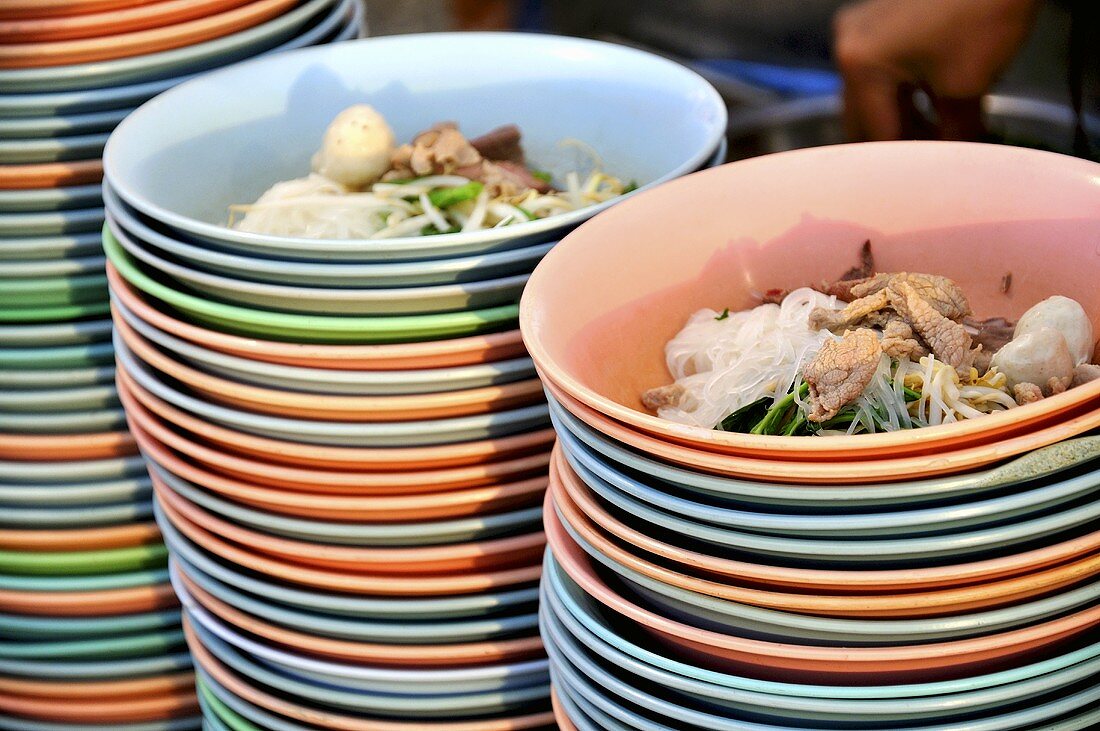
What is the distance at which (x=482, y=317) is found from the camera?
1205mm

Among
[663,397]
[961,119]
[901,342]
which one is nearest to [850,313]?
[901,342]

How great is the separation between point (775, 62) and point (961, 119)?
88 cm

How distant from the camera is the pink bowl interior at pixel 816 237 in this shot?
115cm

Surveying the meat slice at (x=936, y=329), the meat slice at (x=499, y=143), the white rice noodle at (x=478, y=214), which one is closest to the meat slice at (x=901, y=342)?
the meat slice at (x=936, y=329)

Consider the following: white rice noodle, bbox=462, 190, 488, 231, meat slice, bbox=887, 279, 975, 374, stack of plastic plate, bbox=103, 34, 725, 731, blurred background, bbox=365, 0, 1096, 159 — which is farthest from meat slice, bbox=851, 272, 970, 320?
blurred background, bbox=365, 0, 1096, 159

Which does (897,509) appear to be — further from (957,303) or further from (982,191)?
(982,191)

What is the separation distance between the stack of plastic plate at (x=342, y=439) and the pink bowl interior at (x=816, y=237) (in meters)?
0.07

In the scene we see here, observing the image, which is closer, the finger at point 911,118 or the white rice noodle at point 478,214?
the white rice noodle at point 478,214

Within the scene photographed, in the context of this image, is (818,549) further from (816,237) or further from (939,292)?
(816,237)

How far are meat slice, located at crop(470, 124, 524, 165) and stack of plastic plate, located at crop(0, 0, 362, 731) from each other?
0.36 m

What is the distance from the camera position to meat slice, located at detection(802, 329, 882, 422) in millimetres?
1008

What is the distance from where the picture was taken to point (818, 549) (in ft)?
2.87

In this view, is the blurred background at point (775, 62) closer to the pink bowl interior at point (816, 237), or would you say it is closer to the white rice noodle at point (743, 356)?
the pink bowl interior at point (816, 237)

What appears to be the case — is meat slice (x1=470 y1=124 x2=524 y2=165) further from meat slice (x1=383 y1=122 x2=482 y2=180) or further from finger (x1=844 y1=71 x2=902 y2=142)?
finger (x1=844 y1=71 x2=902 y2=142)
